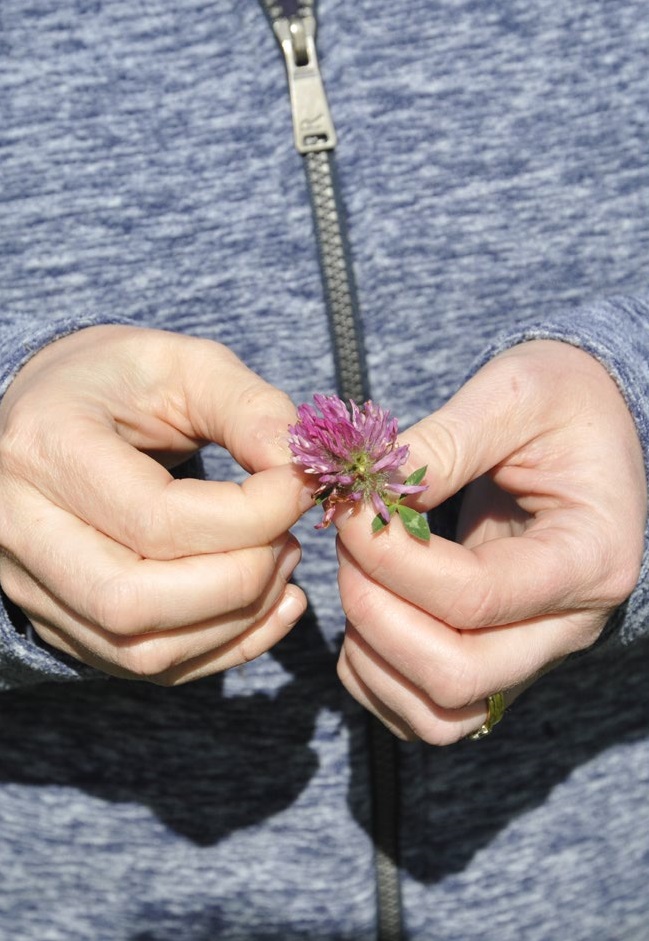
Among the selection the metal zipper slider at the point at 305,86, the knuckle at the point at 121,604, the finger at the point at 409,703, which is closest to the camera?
the knuckle at the point at 121,604

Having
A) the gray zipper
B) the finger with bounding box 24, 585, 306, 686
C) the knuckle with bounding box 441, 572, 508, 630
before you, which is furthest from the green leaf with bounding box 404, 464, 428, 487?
the gray zipper

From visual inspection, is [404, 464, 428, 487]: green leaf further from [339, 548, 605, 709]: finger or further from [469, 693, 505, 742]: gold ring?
[469, 693, 505, 742]: gold ring

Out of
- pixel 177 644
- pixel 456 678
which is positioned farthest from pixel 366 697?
pixel 177 644

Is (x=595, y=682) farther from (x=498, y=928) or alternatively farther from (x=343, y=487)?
(x=343, y=487)

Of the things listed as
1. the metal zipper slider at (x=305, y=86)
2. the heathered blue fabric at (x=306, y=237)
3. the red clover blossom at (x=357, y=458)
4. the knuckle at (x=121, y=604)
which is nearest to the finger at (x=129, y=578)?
the knuckle at (x=121, y=604)

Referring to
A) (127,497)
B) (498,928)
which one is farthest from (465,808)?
(127,497)

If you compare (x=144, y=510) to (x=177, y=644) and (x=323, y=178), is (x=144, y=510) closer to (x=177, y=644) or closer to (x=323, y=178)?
(x=177, y=644)

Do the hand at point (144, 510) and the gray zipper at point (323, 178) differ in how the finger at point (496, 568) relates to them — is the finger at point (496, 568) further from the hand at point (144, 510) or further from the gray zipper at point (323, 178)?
the gray zipper at point (323, 178)
